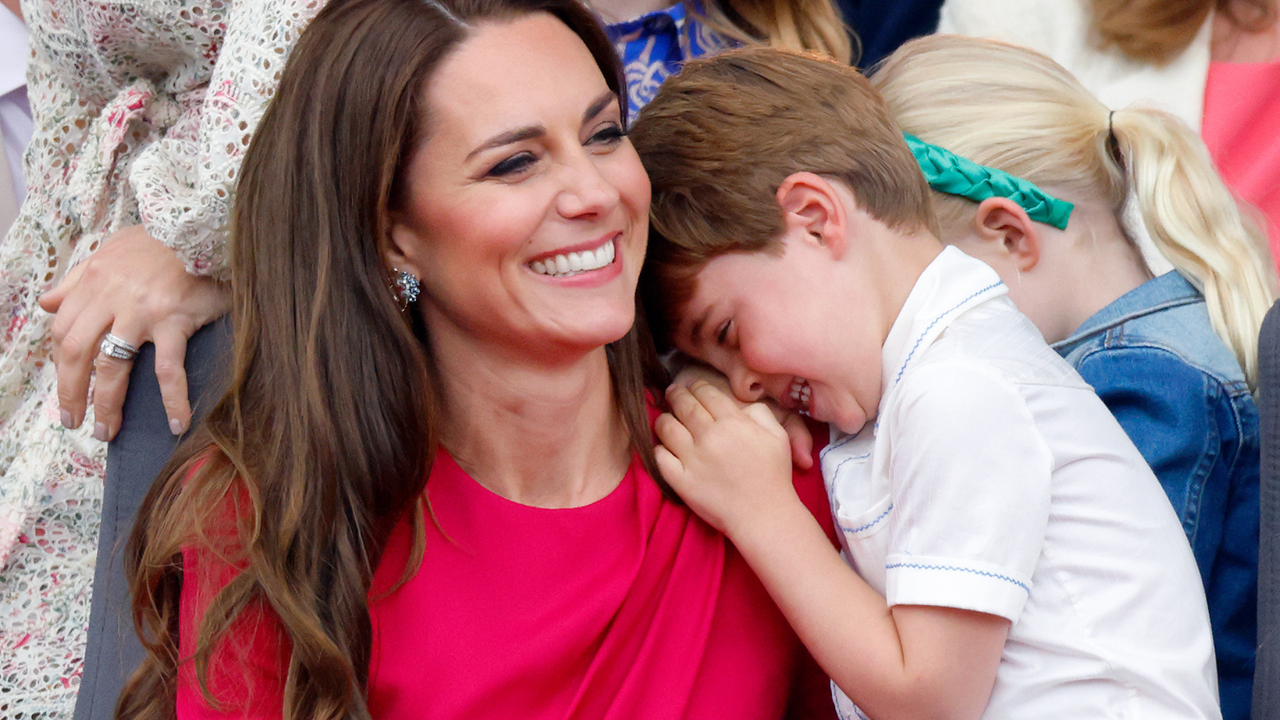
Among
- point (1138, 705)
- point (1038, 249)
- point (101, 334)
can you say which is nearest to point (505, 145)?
point (101, 334)

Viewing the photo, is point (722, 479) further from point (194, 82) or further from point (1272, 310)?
point (194, 82)

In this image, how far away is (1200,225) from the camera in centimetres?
171

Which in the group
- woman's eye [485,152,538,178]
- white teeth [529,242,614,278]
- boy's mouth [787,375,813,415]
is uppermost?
woman's eye [485,152,538,178]

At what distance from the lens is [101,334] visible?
1637 mm

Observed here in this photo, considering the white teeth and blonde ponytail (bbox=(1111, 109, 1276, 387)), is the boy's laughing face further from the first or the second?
blonde ponytail (bbox=(1111, 109, 1276, 387))

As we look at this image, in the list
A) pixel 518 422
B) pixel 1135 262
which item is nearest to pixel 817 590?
pixel 518 422

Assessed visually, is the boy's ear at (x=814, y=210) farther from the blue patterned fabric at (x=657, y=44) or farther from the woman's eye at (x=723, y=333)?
the blue patterned fabric at (x=657, y=44)

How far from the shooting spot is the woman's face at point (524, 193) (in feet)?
4.31

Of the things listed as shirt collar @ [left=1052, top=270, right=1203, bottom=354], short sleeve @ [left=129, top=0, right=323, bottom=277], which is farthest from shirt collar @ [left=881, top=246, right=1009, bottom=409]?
short sleeve @ [left=129, top=0, right=323, bottom=277]

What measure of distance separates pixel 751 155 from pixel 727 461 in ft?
1.37

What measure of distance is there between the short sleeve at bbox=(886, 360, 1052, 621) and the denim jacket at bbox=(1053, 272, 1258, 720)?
37 cm

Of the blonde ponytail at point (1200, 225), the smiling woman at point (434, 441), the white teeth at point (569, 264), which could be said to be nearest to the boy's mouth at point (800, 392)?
the smiling woman at point (434, 441)

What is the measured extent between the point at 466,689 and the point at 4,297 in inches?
50.1

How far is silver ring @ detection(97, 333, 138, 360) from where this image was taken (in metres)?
1.62
